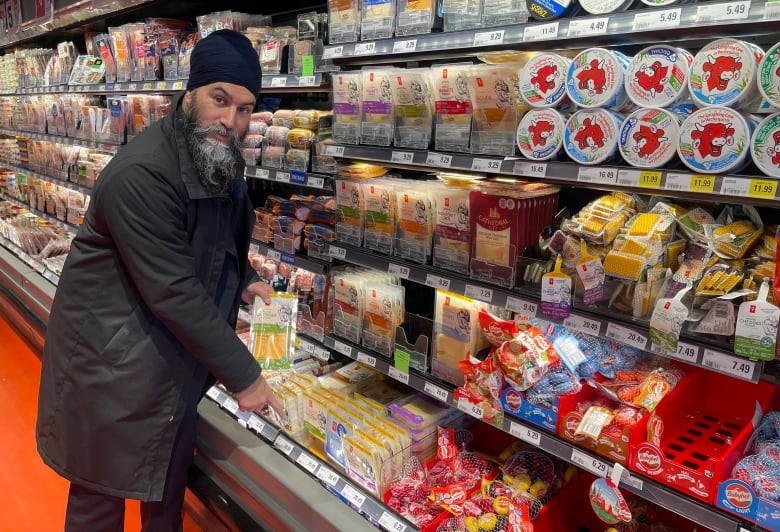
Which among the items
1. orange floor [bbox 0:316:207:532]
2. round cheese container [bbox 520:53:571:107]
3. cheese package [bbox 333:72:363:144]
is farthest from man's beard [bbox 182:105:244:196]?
orange floor [bbox 0:316:207:532]

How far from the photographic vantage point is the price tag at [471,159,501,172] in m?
1.70

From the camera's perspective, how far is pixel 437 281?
1.96 metres

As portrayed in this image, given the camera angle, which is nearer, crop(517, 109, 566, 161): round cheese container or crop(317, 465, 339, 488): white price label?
crop(517, 109, 566, 161): round cheese container

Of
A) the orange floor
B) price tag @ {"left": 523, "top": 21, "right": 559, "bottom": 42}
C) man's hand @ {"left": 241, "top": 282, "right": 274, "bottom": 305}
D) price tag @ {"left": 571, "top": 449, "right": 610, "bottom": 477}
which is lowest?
the orange floor

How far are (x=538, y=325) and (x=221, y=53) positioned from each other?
133 centimetres

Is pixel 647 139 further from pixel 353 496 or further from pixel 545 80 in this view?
pixel 353 496

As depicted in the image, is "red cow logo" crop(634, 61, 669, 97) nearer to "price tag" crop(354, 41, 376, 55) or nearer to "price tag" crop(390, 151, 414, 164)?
"price tag" crop(390, 151, 414, 164)

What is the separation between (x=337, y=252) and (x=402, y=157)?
561 mm

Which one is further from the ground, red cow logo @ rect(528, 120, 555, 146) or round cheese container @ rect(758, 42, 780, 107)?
round cheese container @ rect(758, 42, 780, 107)

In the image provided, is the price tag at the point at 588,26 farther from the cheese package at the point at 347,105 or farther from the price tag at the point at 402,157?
the cheese package at the point at 347,105

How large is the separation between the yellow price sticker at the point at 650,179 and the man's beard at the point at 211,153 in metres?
1.19

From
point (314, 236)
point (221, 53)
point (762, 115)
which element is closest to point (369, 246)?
point (314, 236)

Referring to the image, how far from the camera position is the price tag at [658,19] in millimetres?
1283

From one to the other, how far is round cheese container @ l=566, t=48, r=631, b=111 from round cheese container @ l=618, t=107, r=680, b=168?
0.08 metres
